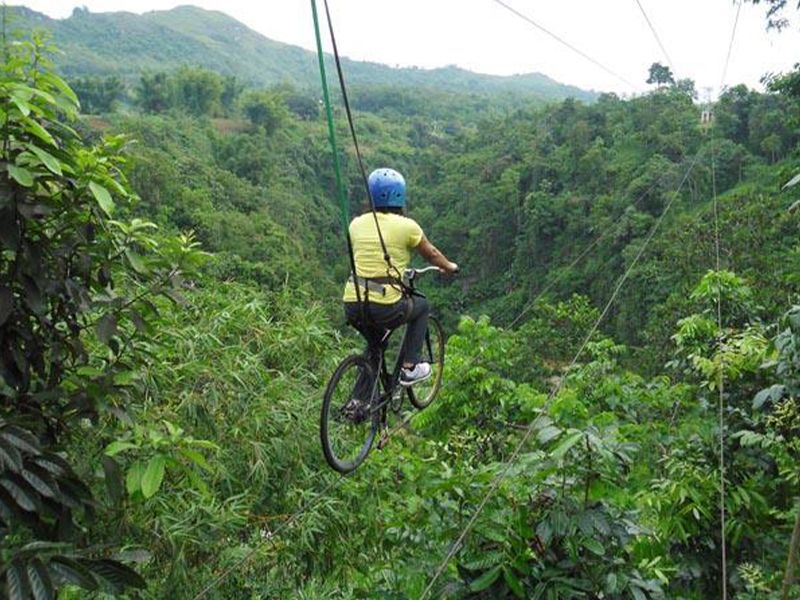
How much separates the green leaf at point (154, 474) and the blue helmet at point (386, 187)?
152cm

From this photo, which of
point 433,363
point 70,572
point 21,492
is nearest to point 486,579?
point 70,572

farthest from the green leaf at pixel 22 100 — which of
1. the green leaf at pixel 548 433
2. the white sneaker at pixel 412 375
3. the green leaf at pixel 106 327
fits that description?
the white sneaker at pixel 412 375

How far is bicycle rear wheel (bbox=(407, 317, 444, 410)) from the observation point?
3.65 meters

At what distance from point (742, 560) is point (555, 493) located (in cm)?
122

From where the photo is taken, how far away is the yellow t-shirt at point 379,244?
112 inches

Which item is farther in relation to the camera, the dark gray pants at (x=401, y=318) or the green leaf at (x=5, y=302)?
the dark gray pants at (x=401, y=318)

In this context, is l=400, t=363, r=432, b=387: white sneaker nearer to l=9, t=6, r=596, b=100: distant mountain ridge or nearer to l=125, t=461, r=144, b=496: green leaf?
l=125, t=461, r=144, b=496: green leaf

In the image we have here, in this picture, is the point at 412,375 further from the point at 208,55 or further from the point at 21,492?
the point at 208,55

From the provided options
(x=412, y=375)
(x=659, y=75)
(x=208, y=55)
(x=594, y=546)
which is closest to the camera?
(x=594, y=546)

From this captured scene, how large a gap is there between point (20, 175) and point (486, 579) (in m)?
1.47

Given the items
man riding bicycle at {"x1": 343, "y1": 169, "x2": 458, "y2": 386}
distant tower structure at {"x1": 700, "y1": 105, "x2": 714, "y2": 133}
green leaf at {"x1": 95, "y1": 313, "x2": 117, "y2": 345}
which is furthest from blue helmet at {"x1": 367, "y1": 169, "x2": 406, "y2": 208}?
distant tower structure at {"x1": 700, "y1": 105, "x2": 714, "y2": 133}

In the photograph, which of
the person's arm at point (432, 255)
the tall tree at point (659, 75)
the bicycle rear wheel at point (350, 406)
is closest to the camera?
the bicycle rear wheel at point (350, 406)

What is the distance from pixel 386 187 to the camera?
2.87m

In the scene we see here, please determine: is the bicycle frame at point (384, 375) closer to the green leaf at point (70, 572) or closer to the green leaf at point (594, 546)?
the green leaf at point (594, 546)
